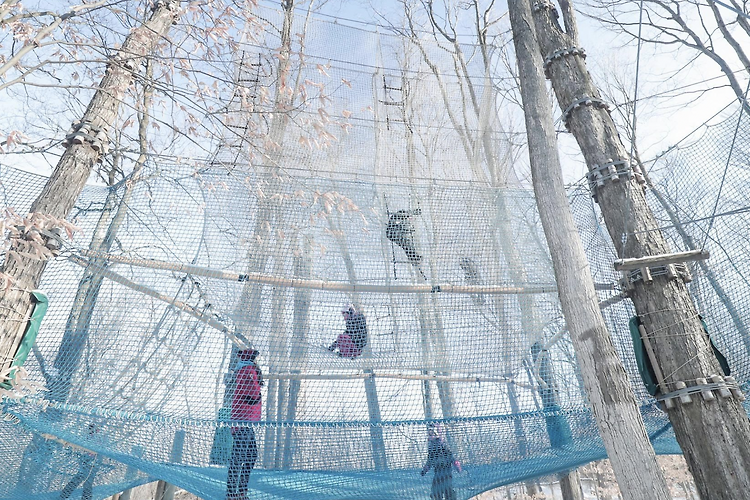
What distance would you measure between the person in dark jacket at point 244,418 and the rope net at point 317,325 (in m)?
0.05

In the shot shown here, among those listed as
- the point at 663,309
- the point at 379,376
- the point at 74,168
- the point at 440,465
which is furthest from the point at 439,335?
the point at 74,168

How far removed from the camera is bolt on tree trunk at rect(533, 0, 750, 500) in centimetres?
186


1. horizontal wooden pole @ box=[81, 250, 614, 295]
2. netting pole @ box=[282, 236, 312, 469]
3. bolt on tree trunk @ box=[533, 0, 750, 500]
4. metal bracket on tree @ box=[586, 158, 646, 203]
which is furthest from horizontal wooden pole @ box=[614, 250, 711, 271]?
netting pole @ box=[282, 236, 312, 469]

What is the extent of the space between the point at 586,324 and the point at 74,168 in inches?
112

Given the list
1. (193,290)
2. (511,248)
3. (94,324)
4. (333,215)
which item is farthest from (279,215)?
(511,248)

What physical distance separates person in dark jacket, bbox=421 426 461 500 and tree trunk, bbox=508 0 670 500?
97 cm

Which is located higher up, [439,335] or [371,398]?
[439,335]

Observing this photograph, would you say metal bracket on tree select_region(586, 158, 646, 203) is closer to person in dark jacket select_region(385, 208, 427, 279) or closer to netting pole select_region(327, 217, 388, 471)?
person in dark jacket select_region(385, 208, 427, 279)

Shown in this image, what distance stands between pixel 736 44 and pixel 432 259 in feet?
19.4

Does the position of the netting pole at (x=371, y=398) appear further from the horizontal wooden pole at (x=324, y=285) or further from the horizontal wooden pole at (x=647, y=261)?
the horizontal wooden pole at (x=647, y=261)

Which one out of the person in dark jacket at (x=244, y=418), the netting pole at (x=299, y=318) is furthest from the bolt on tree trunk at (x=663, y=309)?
the person in dark jacket at (x=244, y=418)

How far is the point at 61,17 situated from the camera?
1.73 meters

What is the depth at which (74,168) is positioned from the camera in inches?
101

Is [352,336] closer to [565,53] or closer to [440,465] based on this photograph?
[440,465]
